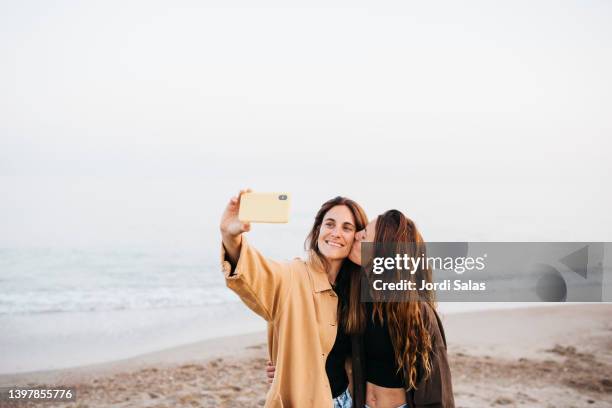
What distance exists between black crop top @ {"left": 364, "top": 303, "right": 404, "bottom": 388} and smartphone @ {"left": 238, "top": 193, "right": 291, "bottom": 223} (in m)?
0.89

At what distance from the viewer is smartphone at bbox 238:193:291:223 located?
112 inches

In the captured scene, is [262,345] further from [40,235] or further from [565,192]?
[565,192]

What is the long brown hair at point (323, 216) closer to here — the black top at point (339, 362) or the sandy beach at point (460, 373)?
the black top at point (339, 362)

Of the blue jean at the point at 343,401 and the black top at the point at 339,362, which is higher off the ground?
the black top at the point at 339,362

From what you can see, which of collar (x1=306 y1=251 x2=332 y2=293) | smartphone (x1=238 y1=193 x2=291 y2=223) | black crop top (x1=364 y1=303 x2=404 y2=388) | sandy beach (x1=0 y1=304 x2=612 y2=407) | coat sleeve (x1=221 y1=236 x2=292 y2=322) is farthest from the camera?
sandy beach (x1=0 y1=304 x2=612 y2=407)

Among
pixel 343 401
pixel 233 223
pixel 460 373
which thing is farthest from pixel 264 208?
pixel 460 373

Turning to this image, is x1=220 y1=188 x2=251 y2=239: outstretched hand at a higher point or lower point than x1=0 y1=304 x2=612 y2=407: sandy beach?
higher

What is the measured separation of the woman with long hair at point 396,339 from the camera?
329 cm

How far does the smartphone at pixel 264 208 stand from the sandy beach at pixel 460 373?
361 centimetres

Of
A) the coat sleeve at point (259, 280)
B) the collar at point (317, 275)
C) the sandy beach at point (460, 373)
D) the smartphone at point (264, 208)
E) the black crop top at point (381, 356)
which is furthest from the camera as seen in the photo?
the sandy beach at point (460, 373)

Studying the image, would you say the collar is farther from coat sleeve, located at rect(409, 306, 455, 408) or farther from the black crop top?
coat sleeve, located at rect(409, 306, 455, 408)

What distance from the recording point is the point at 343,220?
11.5 feet

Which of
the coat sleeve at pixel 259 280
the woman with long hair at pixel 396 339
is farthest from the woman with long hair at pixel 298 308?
the woman with long hair at pixel 396 339

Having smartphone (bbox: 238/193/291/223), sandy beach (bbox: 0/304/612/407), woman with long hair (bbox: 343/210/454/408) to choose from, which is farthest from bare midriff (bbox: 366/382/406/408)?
sandy beach (bbox: 0/304/612/407)
